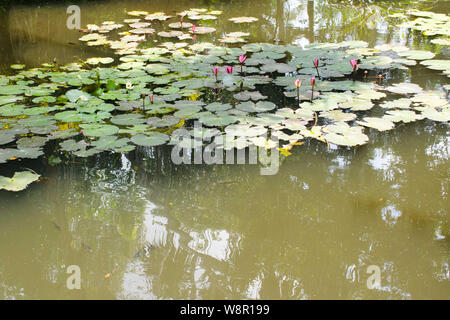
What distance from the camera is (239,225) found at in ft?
7.08

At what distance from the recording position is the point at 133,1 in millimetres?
7352

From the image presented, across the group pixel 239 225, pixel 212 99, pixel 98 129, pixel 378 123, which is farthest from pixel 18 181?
pixel 378 123

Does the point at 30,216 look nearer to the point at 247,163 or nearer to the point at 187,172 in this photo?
the point at 187,172

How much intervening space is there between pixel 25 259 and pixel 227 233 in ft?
3.05

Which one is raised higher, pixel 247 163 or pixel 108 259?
pixel 247 163

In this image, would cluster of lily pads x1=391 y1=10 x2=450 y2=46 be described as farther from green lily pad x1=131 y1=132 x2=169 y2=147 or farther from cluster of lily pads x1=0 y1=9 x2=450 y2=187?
green lily pad x1=131 y1=132 x2=169 y2=147

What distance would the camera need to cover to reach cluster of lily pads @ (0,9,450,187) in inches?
116

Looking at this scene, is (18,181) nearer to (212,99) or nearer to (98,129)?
(98,129)

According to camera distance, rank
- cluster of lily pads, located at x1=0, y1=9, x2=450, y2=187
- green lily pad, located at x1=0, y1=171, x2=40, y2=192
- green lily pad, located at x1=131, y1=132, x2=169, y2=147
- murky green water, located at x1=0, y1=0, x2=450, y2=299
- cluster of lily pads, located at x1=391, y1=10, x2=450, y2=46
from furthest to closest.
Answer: cluster of lily pads, located at x1=391, y1=10, x2=450, y2=46
cluster of lily pads, located at x1=0, y1=9, x2=450, y2=187
green lily pad, located at x1=131, y1=132, x2=169, y2=147
green lily pad, located at x1=0, y1=171, x2=40, y2=192
murky green water, located at x1=0, y1=0, x2=450, y2=299

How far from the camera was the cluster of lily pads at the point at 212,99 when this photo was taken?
9.67 ft

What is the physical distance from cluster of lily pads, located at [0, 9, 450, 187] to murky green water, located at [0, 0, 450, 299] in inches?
7.8

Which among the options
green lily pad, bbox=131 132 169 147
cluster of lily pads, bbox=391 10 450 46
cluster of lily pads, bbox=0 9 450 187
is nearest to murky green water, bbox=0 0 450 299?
green lily pad, bbox=131 132 169 147

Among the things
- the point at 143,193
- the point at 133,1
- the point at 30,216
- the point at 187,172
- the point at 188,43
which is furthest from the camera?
the point at 133,1

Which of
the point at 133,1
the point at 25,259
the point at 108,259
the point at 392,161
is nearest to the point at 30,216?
the point at 25,259
